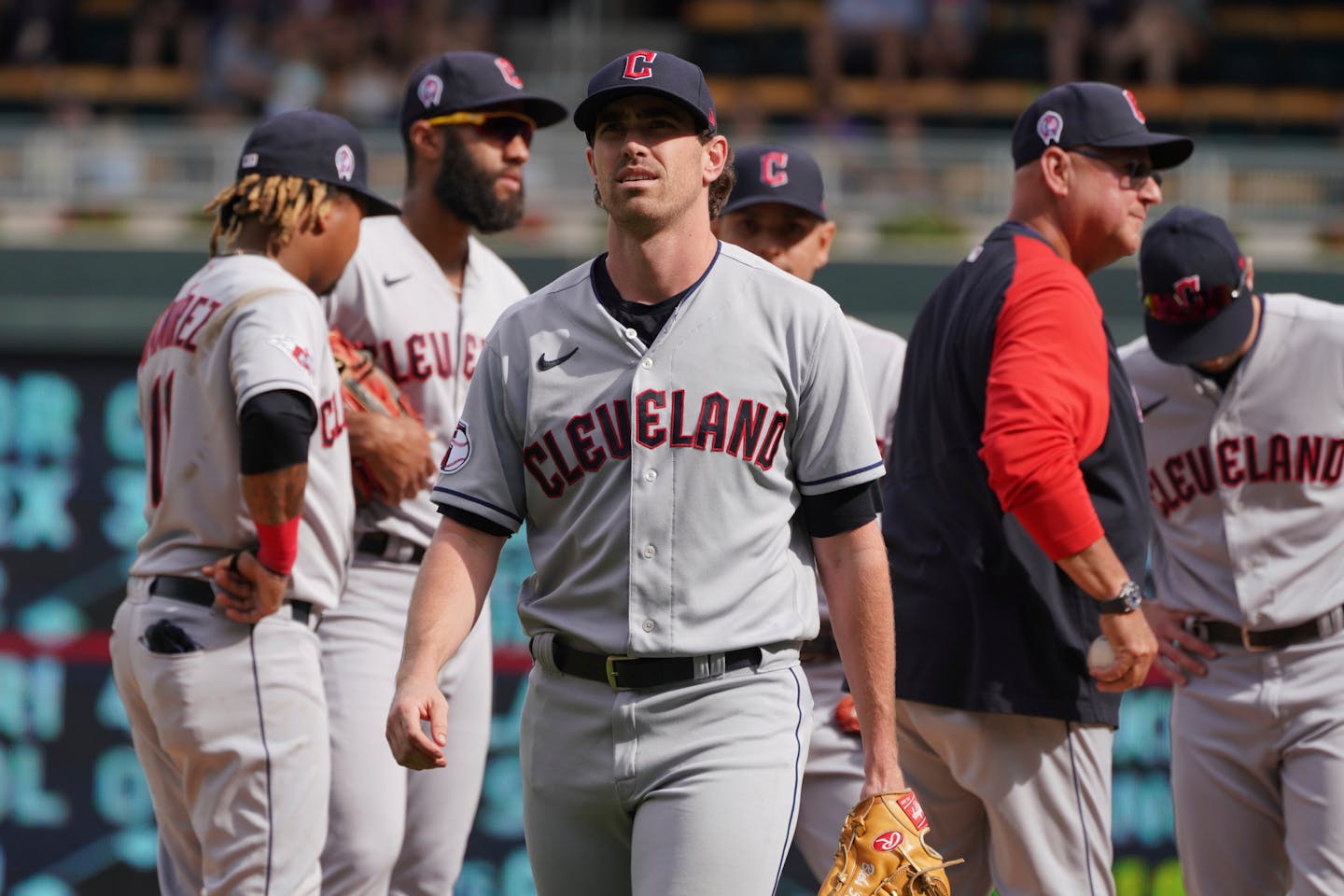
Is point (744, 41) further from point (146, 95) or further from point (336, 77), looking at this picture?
point (146, 95)

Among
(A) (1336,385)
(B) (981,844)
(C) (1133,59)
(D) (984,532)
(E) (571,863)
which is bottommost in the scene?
(B) (981,844)

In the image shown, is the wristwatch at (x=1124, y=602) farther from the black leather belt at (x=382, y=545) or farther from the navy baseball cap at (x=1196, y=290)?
the black leather belt at (x=382, y=545)

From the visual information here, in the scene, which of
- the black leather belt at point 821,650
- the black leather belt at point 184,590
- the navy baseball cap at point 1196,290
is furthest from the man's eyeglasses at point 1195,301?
the black leather belt at point 184,590

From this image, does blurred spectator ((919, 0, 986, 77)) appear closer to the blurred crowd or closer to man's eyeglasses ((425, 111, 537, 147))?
the blurred crowd

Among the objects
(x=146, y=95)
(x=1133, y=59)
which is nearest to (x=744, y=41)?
(x=1133, y=59)

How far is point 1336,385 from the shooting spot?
4.20 metres

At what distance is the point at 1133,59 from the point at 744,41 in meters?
3.14

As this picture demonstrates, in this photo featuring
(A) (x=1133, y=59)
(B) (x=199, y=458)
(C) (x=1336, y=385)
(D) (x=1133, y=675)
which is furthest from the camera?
(A) (x=1133, y=59)

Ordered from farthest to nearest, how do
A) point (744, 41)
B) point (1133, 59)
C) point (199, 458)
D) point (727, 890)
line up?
→ point (744, 41) < point (1133, 59) < point (199, 458) < point (727, 890)

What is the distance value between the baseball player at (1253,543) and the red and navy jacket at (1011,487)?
0.51m

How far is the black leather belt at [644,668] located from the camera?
2.90 meters

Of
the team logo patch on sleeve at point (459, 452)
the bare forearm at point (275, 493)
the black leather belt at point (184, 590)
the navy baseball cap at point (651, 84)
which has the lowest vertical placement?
the black leather belt at point (184, 590)

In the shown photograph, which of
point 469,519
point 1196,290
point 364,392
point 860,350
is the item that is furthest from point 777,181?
point 469,519

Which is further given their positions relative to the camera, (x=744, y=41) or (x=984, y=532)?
(x=744, y=41)
